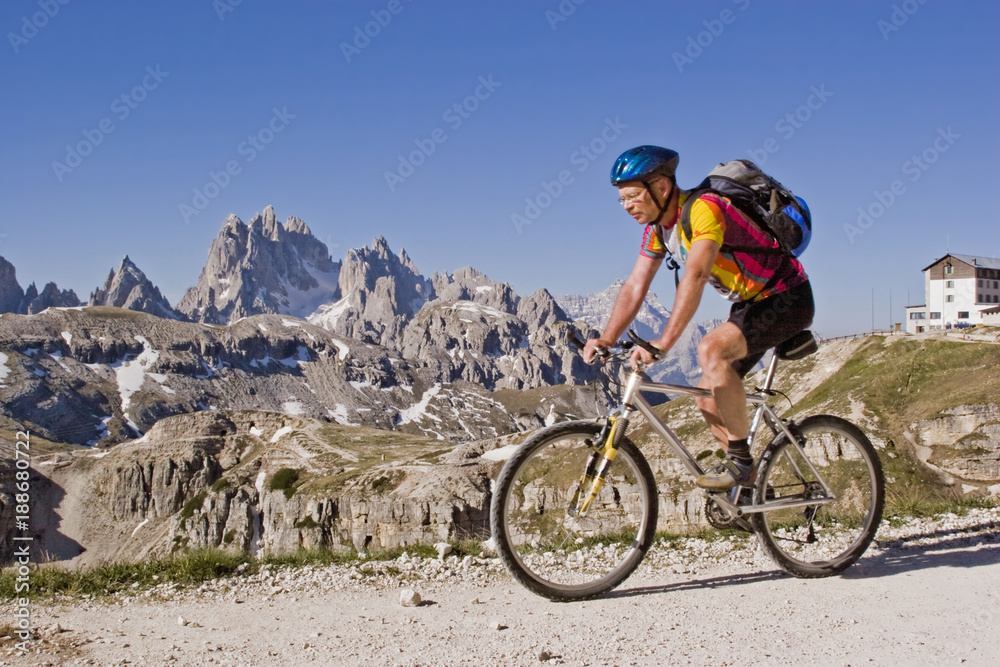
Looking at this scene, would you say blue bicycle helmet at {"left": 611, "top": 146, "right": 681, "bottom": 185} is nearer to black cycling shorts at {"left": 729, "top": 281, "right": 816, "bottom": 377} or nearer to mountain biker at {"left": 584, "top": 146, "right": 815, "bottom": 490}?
mountain biker at {"left": 584, "top": 146, "right": 815, "bottom": 490}

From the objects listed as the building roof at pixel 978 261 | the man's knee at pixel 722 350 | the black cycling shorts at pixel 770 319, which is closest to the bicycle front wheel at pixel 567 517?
the man's knee at pixel 722 350

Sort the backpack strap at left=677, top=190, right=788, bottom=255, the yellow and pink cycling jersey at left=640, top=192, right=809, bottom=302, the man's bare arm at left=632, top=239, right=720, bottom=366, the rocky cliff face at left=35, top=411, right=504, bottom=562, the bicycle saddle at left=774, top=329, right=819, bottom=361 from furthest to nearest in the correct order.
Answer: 1. the rocky cliff face at left=35, top=411, right=504, bottom=562
2. the bicycle saddle at left=774, top=329, right=819, bottom=361
3. the backpack strap at left=677, top=190, right=788, bottom=255
4. the yellow and pink cycling jersey at left=640, top=192, right=809, bottom=302
5. the man's bare arm at left=632, top=239, right=720, bottom=366

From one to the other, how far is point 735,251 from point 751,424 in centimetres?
218

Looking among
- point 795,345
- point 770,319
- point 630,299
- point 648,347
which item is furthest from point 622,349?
point 795,345

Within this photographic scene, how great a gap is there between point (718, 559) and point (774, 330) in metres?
3.48

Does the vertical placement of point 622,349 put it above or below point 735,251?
below

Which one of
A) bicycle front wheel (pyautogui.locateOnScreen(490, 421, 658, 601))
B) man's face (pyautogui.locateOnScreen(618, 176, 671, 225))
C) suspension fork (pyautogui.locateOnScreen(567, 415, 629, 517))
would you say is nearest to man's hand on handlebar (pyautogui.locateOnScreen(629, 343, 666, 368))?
suspension fork (pyautogui.locateOnScreen(567, 415, 629, 517))

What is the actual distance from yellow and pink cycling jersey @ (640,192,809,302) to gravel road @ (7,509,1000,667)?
338cm

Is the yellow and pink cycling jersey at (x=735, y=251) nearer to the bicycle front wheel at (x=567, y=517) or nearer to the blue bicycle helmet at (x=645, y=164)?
the blue bicycle helmet at (x=645, y=164)

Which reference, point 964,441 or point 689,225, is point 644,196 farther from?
point 964,441

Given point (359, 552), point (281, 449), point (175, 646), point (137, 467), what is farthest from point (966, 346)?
point (137, 467)

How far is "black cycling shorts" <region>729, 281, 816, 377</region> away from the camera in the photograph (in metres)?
7.77

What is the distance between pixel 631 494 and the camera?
25.3ft

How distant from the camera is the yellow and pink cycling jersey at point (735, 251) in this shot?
282 inches
